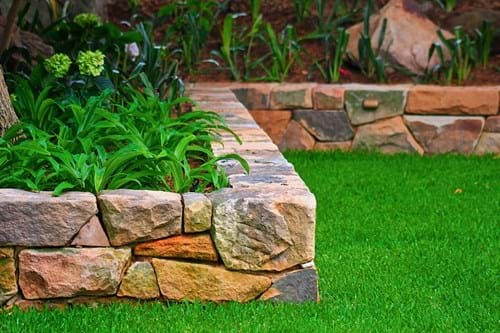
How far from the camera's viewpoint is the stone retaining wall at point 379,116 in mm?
7891

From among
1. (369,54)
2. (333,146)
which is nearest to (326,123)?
(333,146)

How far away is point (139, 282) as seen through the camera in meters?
3.94

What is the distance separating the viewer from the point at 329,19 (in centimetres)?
892

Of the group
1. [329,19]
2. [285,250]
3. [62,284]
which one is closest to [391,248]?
[285,250]

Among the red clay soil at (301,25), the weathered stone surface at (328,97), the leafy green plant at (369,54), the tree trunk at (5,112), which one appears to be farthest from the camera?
the red clay soil at (301,25)

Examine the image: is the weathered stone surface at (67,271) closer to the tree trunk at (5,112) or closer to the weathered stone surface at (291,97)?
the tree trunk at (5,112)

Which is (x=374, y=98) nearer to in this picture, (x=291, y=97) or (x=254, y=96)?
(x=291, y=97)

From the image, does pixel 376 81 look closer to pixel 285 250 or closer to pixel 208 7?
pixel 208 7

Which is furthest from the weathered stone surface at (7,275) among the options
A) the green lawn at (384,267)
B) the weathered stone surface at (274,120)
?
the weathered stone surface at (274,120)

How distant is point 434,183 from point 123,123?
2626 millimetres

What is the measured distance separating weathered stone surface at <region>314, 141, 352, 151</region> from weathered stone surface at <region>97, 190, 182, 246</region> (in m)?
4.26

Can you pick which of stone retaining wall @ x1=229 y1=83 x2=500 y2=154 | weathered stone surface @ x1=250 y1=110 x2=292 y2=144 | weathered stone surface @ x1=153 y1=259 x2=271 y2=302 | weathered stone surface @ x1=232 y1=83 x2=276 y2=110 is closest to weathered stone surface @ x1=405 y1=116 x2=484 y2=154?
stone retaining wall @ x1=229 y1=83 x2=500 y2=154

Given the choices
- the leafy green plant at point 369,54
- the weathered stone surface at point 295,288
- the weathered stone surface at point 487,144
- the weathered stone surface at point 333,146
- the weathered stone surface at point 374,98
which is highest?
the weathered stone surface at point 295,288

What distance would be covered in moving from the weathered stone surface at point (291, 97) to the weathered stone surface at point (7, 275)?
4388mm
